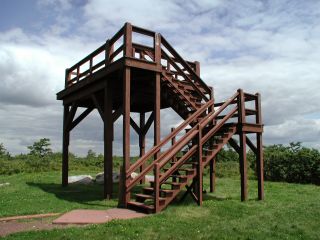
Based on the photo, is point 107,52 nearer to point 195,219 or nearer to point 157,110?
point 157,110

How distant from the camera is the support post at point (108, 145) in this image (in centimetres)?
1200

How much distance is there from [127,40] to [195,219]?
5.52 metres

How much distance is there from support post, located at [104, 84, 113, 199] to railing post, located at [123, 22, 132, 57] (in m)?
1.91

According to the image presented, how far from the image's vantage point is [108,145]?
40.4ft

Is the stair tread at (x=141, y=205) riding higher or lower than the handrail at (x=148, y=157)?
lower

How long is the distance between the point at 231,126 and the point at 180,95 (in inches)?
81.7

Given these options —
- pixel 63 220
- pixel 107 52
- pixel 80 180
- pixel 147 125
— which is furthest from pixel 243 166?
pixel 80 180

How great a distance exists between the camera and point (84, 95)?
1436 cm

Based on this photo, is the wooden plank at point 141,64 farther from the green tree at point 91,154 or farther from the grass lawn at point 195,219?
the green tree at point 91,154

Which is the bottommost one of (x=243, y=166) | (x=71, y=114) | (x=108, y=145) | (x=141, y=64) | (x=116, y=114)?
(x=243, y=166)

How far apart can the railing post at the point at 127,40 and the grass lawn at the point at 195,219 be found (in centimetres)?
445

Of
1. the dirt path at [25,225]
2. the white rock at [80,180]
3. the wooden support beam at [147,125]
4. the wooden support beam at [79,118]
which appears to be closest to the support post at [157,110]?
the dirt path at [25,225]

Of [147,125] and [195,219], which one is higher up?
[147,125]

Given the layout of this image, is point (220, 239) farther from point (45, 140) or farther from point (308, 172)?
point (45, 140)
